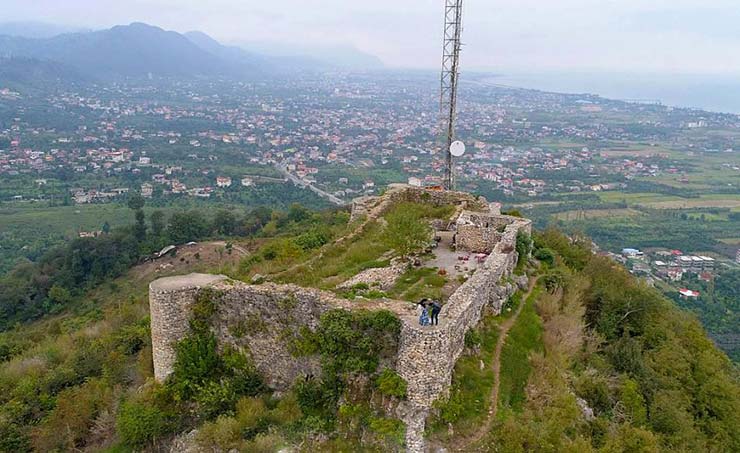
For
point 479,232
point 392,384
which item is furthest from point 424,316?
point 479,232

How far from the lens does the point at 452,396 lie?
41.7 ft

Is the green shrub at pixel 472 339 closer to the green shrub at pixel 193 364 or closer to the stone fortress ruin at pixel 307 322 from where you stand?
the stone fortress ruin at pixel 307 322

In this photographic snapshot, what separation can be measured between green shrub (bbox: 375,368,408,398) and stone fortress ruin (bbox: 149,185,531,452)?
0.42 ft

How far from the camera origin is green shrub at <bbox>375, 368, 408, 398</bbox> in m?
12.4

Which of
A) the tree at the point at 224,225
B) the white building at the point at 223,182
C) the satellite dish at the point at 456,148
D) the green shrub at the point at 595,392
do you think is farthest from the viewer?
the white building at the point at 223,182

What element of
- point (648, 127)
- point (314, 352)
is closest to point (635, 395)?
point (314, 352)

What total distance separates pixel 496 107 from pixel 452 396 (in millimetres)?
192259

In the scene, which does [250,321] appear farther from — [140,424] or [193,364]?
[140,424]

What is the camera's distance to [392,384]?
1244cm

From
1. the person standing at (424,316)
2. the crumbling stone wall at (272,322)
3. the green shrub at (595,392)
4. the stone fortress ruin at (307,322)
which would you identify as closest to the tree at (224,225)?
the stone fortress ruin at (307,322)

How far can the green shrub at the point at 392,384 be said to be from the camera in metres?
12.4

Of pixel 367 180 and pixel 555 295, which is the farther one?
pixel 367 180

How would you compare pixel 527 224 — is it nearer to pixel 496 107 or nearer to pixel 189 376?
pixel 189 376

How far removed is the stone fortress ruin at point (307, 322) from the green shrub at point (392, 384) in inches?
5.0
